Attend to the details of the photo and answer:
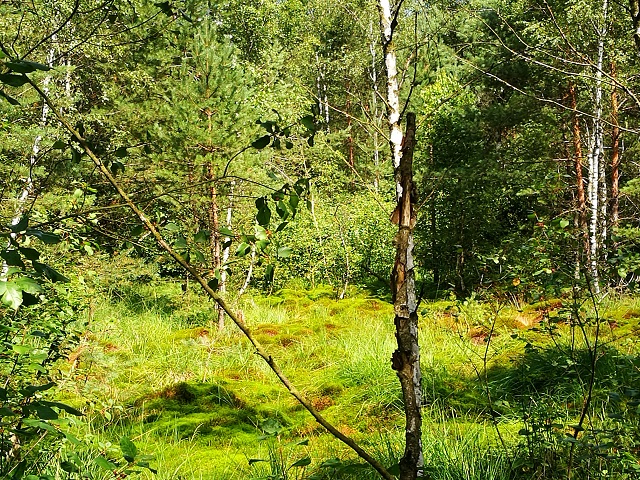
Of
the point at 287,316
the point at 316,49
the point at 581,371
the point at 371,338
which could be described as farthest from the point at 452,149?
the point at 316,49

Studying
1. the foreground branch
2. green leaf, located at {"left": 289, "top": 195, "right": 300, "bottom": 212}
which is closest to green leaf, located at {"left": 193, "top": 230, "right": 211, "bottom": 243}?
the foreground branch

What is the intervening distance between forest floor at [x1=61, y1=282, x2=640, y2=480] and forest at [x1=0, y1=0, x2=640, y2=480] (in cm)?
4

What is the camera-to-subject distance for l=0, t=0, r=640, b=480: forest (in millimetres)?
1641

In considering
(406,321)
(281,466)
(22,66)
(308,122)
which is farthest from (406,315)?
(281,466)

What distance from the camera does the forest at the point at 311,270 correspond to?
1.64 meters

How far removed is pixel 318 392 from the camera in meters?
5.12

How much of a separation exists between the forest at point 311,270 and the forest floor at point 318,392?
4cm

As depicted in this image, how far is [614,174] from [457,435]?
10336 millimetres

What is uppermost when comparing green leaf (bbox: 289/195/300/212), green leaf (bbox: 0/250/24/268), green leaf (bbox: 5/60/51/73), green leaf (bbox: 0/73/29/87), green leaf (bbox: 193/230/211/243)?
green leaf (bbox: 5/60/51/73)

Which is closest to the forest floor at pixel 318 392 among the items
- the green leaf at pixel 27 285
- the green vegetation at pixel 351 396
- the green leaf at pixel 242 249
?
the green vegetation at pixel 351 396

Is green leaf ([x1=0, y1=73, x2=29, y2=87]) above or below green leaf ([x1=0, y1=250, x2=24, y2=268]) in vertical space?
above

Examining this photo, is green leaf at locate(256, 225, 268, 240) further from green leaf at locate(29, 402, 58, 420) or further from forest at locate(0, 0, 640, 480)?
green leaf at locate(29, 402, 58, 420)

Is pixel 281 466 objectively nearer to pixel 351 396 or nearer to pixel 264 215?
pixel 264 215

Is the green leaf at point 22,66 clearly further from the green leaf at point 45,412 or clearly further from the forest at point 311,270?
the green leaf at point 45,412
